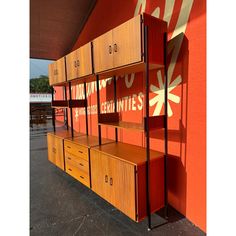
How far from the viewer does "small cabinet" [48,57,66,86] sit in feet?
10.6

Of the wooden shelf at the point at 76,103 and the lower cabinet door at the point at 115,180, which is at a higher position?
the wooden shelf at the point at 76,103

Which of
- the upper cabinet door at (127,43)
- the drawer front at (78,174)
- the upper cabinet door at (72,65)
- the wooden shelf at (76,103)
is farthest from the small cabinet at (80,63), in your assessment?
the drawer front at (78,174)

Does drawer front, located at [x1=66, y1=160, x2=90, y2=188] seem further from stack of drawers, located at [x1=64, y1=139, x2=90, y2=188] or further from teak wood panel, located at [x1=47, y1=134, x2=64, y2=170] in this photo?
teak wood panel, located at [x1=47, y1=134, x2=64, y2=170]

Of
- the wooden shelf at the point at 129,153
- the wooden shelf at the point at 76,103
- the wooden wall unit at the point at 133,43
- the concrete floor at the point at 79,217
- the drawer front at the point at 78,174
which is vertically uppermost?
the wooden wall unit at the point at 133,43

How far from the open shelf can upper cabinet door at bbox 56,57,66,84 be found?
1.29 m

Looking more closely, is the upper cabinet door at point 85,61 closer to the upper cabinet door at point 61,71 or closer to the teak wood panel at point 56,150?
the upper cabinet door at point 61,71

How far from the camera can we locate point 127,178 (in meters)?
1.82

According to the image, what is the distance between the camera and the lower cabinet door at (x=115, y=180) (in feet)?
5.89

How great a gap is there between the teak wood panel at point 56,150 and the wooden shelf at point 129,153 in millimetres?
1097

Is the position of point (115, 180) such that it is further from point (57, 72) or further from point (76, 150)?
point (57, 72)

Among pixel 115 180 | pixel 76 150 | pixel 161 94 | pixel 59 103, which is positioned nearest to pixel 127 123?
pixel 161 94
